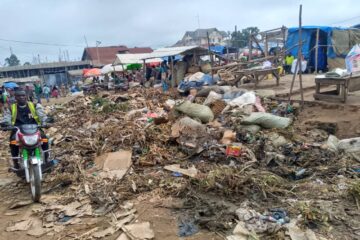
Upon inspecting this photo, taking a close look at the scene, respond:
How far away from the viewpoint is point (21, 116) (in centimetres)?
499

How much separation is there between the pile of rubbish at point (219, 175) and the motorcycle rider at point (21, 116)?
2.28 ft

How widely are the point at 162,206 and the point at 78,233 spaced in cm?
101

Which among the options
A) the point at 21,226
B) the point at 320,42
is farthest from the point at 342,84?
the point at 320,42

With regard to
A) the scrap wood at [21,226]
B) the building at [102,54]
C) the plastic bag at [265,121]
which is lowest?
the scrap wood at [21,226]

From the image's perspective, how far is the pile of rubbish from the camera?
340 centimetres

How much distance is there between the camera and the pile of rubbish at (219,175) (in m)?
3.40

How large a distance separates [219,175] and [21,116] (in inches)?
124

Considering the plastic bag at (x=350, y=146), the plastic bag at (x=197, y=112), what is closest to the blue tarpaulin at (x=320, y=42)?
the plastic bag at (x=197, y=112)

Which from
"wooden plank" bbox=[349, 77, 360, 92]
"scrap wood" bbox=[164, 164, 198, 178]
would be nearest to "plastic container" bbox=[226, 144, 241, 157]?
"scrap wood" bbox=[164, 164, 198, 178]

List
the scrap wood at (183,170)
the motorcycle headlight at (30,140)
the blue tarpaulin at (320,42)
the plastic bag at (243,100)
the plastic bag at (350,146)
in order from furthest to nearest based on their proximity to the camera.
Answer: the blue tarpaulin at (320,42), the plastic bag at (243,100), the plastic bag at (350,146), the scrap wood at (183,170), the motorcycle headlight at (30,140)

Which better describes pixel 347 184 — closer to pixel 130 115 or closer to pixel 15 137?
pixel 15 137

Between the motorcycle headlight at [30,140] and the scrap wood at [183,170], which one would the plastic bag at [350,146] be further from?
the motorcycle headlight at [30,140]

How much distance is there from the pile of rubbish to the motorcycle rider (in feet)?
2.28

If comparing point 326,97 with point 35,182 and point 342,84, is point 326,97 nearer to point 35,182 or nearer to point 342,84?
point 342,84
